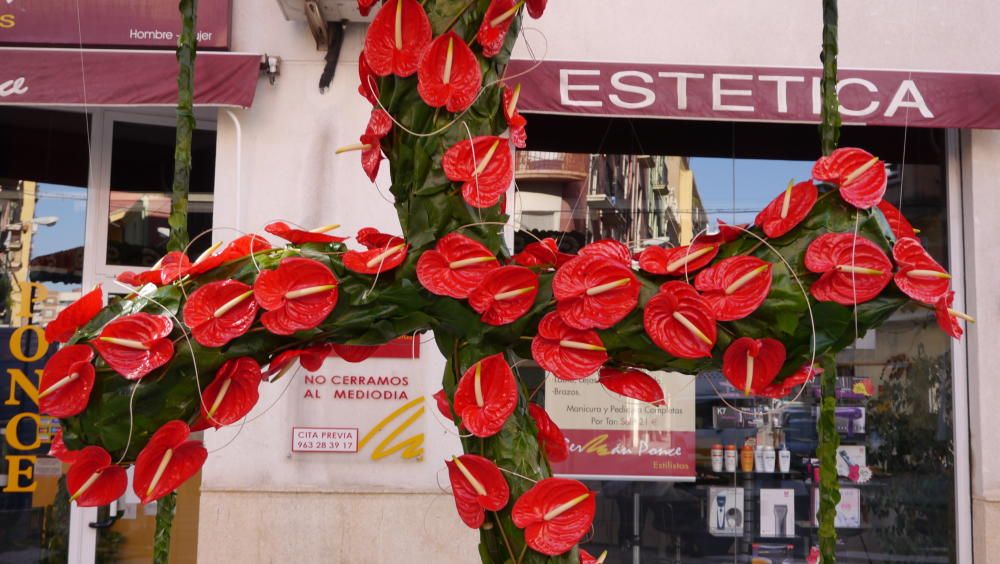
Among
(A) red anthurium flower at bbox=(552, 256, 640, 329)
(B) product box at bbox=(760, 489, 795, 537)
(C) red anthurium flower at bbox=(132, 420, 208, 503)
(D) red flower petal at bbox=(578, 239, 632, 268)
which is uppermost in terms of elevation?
(D) red flower petal at bbox=(578, 239, 632, 268)

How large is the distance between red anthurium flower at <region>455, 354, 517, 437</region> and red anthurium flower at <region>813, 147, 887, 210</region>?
1.63 ft

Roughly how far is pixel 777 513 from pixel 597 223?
2.35 meters

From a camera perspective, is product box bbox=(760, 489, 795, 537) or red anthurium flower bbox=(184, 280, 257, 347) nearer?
red anthurium flower bbox=(184, 280, 257, 347)

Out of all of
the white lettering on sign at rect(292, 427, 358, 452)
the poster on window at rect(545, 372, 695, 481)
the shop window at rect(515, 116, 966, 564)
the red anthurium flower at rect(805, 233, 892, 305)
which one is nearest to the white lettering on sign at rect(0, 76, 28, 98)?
the white lettering on sign at rect(292, 427, 358, 452)

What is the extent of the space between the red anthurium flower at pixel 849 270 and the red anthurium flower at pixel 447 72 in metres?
0.53

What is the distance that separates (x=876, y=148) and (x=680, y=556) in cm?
310

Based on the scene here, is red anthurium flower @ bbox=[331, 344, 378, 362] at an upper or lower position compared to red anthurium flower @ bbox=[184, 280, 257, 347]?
lower

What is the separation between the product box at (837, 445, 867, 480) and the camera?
6566mm

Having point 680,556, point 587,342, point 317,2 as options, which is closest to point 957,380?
point 680,556

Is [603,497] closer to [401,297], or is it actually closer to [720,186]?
[720,186]

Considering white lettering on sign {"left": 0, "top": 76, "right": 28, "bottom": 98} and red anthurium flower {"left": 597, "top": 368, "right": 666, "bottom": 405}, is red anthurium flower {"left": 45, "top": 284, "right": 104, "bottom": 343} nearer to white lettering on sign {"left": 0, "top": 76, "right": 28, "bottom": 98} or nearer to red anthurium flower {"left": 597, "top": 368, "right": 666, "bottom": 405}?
red anthurium flower {"left": 597, "top": 368, "right": 666, "bottom": 405}

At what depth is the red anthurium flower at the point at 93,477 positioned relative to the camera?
128cm

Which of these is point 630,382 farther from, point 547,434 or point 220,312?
point 220,312

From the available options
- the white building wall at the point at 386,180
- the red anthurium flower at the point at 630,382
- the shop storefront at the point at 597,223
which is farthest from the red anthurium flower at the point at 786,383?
the white building wall at the point at 386,180
